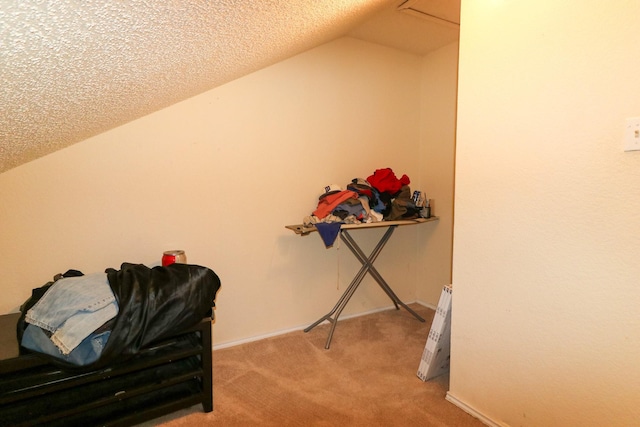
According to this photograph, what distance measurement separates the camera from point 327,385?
1.95m

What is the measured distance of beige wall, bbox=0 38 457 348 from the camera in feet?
6.10

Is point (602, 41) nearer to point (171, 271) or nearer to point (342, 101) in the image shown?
point (342, 101)

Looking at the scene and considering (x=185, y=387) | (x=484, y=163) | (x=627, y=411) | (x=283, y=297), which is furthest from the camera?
(x=283, y=297)

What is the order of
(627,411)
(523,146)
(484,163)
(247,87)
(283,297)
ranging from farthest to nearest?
(283,297) → (247,87) → (484,163) → (523,146) → (627,411)

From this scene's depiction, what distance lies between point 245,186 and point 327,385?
1.37 metres

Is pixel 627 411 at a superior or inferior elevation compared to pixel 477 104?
inferior

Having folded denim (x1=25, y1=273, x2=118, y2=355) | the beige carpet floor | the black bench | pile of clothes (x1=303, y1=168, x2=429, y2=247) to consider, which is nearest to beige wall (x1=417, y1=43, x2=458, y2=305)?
pile of clothes (x1=303, y1=168, x2=429, y2=247)

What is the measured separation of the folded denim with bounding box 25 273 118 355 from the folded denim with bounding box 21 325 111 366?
1.0 inches

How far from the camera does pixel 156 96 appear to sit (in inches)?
63.4

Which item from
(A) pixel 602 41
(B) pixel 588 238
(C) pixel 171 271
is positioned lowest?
(C) pixel 171 271

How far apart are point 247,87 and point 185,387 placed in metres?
1.86

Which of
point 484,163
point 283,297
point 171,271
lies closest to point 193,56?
point 171,271

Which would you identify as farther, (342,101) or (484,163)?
(342,101)

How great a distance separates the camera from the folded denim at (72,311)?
1.32 meters
